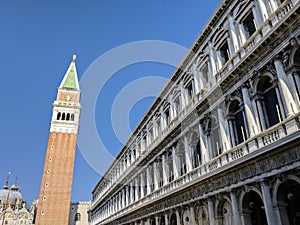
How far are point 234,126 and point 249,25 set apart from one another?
520 cm

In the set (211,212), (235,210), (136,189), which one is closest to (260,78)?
(235,210)

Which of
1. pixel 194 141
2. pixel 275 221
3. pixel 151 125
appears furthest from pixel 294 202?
pixel 151 125

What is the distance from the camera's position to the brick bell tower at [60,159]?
4903cm

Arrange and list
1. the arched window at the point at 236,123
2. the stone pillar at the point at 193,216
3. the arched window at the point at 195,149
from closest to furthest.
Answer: the arched window at the point at 236,123
the stone pillar at the point at 193,216
the arched window at the point at 195,149

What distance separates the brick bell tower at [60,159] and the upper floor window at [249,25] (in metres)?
47.5

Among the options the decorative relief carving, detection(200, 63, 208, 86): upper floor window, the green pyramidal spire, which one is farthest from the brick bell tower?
detection(200, 63, 208, 86): upper floor window

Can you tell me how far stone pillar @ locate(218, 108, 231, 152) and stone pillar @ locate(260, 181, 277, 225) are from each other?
315cm

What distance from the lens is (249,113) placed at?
11812mm

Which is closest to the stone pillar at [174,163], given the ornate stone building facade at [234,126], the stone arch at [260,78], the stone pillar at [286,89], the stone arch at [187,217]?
the ornate stone building facade at [234,126]

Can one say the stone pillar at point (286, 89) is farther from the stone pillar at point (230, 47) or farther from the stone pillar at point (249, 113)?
the stone pillar at point (230, 47)

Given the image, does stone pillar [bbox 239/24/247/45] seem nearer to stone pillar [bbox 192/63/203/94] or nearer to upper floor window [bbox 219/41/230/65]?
upper floor window [bbox 219/41/230/65]

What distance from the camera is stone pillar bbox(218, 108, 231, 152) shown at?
13.1 metres

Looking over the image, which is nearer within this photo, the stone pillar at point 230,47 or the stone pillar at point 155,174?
the stone pillar at point 230,47

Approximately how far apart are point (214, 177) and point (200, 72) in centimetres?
722
